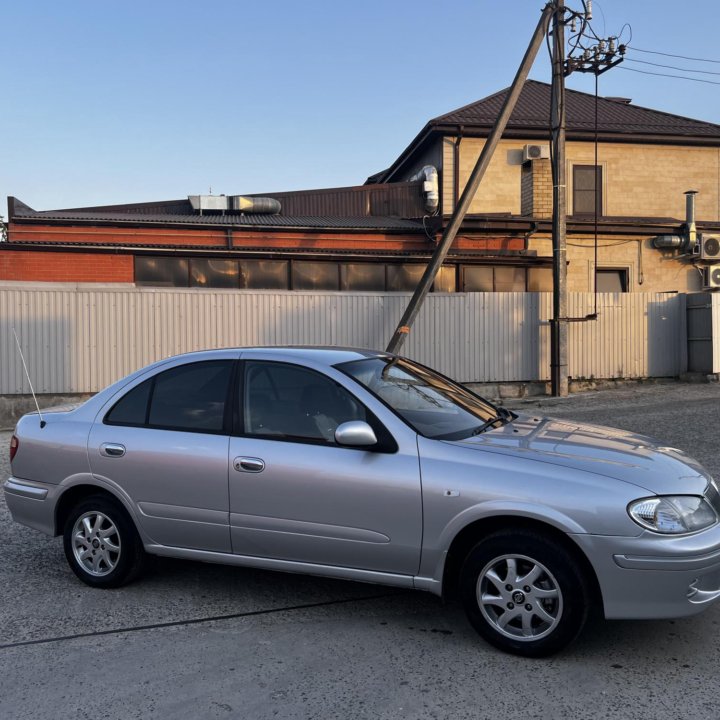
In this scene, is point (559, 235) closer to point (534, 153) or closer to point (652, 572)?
point (534, 153)

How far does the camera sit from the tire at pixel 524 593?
3.56 meters

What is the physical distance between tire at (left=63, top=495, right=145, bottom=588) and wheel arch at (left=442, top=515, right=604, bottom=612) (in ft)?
6.67

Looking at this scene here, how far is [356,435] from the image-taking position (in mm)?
3926

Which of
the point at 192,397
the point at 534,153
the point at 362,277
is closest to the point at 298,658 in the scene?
the point at 192,397

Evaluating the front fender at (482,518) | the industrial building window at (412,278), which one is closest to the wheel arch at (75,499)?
the front fender at (482,518)

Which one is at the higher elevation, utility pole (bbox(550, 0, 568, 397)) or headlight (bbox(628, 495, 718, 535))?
utility pole (bbox(550, 0, 568, 397))

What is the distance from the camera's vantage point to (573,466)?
3688 millimetres

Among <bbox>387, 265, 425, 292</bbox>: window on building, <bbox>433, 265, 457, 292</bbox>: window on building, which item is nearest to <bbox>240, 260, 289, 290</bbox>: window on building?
<bbox>387, 265, 425, 292</bbox>: window on building

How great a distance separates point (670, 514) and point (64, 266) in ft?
51.6

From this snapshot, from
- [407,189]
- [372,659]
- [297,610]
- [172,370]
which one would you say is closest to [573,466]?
[372,659]

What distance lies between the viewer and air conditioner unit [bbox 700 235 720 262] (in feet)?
64.8

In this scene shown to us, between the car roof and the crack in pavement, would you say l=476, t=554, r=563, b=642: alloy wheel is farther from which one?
the car roof

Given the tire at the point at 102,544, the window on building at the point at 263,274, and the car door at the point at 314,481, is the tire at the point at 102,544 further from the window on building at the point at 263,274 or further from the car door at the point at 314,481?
the window on building at the point at 263,274

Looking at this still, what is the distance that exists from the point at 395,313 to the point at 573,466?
37.6 ft
